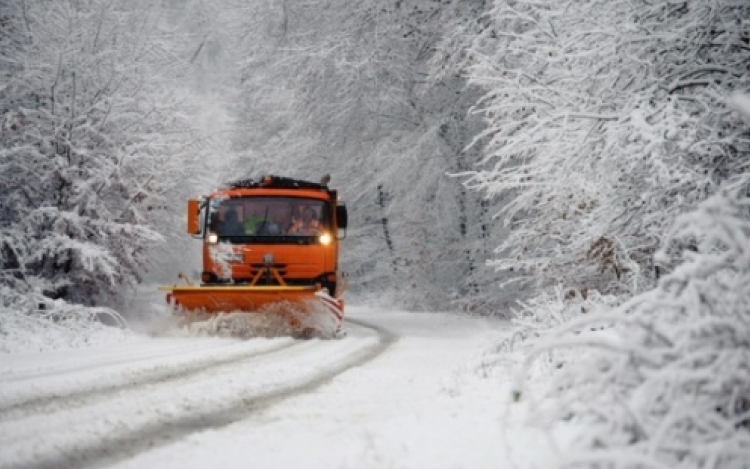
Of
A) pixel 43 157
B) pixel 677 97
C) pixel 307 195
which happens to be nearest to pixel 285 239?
pixel 307 195

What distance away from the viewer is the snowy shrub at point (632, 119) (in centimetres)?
499

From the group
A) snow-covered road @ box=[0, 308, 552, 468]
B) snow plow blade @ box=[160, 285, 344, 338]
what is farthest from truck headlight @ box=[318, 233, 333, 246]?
snow-covered road @ box=[0, 308, 552, 468]

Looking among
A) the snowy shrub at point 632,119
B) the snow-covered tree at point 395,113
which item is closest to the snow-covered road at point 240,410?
the snowy shrub at point 632,119

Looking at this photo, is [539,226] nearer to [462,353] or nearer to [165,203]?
[462,353]

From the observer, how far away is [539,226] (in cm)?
768

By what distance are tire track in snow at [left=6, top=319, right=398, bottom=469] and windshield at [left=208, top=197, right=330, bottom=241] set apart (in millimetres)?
5482

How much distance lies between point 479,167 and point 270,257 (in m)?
6.37

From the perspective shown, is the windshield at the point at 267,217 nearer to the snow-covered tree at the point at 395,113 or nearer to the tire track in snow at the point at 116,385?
the tire track in snow at the point at 116,385

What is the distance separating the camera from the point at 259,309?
9.17 m

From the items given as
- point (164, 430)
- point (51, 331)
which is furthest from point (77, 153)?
point (164, 430)

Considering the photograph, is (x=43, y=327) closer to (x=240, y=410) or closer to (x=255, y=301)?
(x=255, y=301)

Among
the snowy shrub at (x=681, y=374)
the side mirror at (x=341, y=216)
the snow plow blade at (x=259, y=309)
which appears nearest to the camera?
the snowy shrub at (x=681, y=374)

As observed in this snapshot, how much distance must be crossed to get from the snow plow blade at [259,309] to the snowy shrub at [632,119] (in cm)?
350

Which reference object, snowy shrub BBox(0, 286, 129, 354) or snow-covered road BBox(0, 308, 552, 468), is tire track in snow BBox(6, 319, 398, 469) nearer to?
snow-covered road BBox(0, 308, 552, 468)
